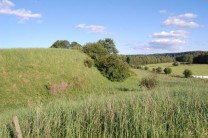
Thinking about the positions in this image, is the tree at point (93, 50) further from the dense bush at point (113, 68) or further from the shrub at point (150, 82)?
the shrub at point (150, 82)

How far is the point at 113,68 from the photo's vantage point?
49812 millimetres

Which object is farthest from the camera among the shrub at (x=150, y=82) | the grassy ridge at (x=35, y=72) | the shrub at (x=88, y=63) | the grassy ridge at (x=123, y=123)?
the shrub at (x=88, y=63)

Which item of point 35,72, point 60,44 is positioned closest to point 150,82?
point 35,72

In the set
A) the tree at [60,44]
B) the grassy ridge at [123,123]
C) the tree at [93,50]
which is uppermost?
the tree at [60,44]

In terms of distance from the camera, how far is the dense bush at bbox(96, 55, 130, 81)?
4916 centimetres

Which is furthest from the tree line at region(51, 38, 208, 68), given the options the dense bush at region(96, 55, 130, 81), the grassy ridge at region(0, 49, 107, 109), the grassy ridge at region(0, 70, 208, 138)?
the grassy ridge at region(0, 70, 208, 138)

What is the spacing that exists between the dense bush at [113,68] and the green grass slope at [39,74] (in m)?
1.15

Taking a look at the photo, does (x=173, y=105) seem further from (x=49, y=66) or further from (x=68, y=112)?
(x=49, y=66)

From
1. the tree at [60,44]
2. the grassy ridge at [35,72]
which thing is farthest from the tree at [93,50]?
the tree at [60,44]

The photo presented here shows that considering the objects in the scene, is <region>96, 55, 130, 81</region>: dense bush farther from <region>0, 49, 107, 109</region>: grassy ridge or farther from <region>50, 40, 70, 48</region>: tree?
<region>50, 40, 70, 48</region>: tree

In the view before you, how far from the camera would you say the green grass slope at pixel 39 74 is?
36.2m

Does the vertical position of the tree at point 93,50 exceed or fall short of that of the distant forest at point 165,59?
it exceeds it

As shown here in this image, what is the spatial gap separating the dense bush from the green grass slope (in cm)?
115

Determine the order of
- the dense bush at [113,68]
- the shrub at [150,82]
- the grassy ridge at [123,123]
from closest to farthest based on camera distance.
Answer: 1. the grassy ridge at [123,123]
2. the shrub at [150,82]
3. the dense bush at [113,68]
